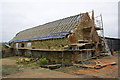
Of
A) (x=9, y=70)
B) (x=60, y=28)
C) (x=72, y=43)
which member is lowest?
(x=9, y=70)

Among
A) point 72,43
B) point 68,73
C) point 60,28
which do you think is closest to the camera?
point 68,73

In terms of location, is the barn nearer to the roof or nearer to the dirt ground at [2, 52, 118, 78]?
the roof

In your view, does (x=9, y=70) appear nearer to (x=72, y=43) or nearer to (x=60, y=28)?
(x=72, y=43)

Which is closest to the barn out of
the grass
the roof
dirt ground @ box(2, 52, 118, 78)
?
the roof

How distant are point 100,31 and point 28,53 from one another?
606 inches

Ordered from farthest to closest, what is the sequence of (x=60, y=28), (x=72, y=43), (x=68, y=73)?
(x=60, y=28), (x=72, y=43), (x=68, y=73)

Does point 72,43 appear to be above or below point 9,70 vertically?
above

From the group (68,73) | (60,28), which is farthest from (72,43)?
(68,73)

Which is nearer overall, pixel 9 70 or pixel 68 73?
pixel 68 73

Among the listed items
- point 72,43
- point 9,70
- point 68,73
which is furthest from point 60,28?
point 9,70

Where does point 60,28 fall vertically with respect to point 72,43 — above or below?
above

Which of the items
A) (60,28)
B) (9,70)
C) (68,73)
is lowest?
(9,70)

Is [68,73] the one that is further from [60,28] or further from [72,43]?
[60,28]

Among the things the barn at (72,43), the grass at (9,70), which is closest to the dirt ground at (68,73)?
the grass at (9,70)
